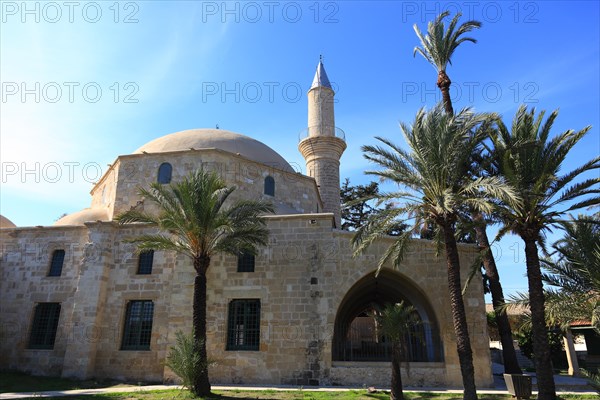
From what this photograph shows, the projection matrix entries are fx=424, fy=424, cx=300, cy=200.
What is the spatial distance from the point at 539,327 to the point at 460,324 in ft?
6.02

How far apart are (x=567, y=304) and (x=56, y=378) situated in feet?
52.4

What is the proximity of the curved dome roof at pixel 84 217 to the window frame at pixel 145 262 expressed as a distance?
3.13 meters

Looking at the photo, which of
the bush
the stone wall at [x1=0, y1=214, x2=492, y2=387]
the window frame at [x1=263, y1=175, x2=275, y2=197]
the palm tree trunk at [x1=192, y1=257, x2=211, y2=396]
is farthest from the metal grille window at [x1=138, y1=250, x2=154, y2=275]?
the window frame at [x1=263, y1=175, x2=275, y2=197]

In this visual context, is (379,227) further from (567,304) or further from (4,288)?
(4,288)

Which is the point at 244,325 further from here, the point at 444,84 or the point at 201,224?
the point at 444,84

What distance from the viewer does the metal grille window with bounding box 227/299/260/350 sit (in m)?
14.5

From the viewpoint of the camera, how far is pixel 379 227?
471 inches

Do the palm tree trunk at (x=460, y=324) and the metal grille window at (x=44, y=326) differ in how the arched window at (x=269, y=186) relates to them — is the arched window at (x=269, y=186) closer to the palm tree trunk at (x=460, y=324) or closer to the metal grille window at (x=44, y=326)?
the palm tree trunk at (x=460, y=324)

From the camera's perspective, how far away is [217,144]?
755 inches

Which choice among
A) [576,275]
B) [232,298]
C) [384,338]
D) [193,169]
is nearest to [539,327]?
[576,275]

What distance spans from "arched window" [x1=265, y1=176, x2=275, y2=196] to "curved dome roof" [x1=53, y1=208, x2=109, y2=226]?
23.0ft

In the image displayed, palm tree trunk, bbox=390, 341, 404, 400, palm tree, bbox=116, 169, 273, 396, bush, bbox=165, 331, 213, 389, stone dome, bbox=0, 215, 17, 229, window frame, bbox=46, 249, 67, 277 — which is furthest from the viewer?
stone dome, bbox=0, 215, 17, 229

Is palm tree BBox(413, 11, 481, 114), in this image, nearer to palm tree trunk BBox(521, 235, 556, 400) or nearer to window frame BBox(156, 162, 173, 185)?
palm tree trunk BBox(521, 235, 556, 400)

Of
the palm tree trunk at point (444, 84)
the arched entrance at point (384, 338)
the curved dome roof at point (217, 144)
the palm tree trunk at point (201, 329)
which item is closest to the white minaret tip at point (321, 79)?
the curved dome roof at point (217, 144)
